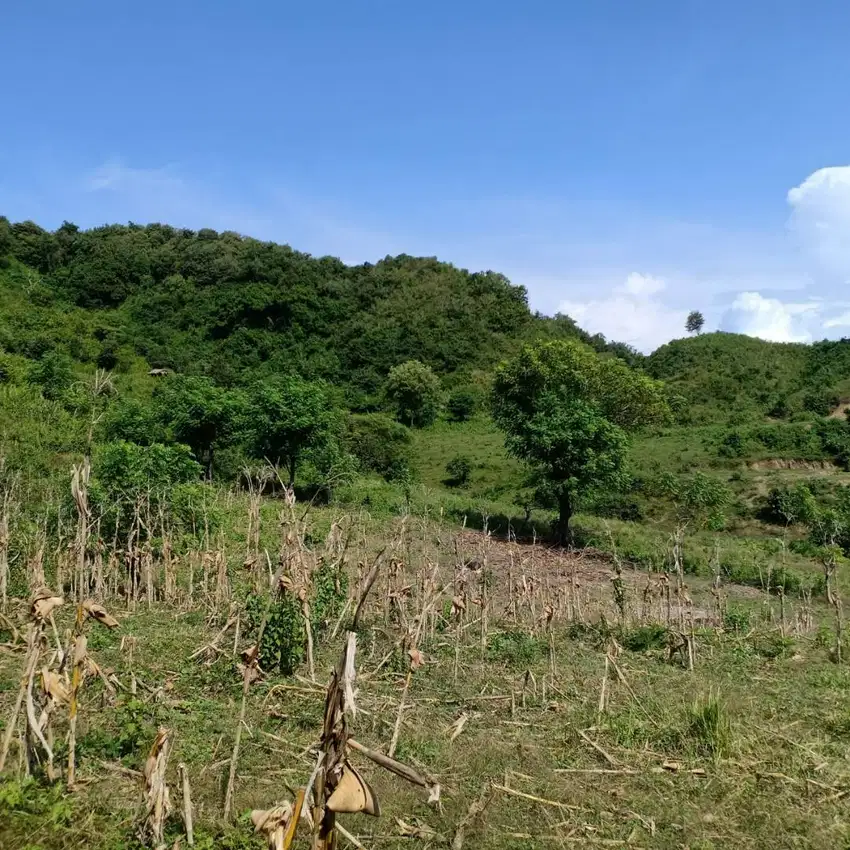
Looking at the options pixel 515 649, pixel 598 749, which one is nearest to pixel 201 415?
pixel 515 649

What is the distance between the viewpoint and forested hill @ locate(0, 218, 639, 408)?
41.6 metres

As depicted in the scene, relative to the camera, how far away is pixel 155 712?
552cm

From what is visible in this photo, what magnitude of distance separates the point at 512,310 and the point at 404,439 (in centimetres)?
2085

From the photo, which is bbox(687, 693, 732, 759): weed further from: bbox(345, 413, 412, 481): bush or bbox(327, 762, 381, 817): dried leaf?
bbox(345, 413, 412, 481): bush

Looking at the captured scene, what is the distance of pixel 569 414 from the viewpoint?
18.7 m

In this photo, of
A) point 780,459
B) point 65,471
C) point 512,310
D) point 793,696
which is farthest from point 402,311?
point 793,696

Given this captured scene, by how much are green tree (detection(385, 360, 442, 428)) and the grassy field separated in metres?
27.9

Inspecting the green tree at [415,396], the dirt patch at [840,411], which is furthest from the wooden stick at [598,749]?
the dirt patch at [840,411]

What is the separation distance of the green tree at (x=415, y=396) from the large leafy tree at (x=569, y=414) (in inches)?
581

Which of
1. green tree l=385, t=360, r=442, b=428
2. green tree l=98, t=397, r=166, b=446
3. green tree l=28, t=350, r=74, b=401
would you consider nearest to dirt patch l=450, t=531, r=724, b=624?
green tree l=98, t=397, r=166, b=446

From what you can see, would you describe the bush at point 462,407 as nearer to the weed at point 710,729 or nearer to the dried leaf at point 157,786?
the weed at point 710,729

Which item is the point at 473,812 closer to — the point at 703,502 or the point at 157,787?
the point at 157,787

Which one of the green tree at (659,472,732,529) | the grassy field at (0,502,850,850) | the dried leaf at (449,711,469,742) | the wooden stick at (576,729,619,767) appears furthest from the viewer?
the green tree at (659,472,732,529)

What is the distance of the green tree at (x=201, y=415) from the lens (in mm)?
19141
